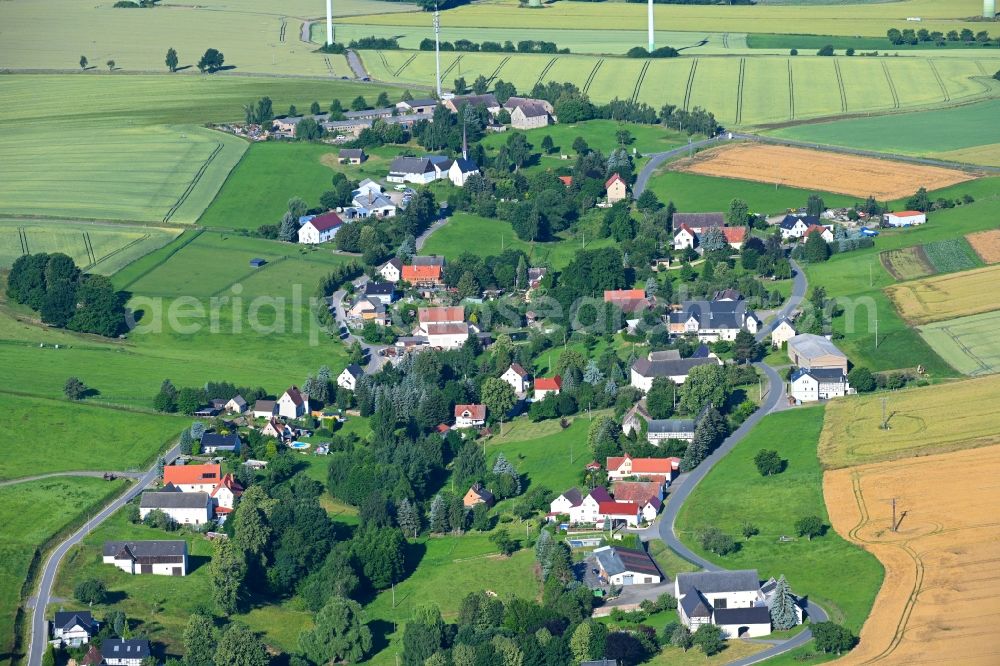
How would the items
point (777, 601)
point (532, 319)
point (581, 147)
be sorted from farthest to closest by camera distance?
point (581, 147) < point (532, 319) < point (777, 601)

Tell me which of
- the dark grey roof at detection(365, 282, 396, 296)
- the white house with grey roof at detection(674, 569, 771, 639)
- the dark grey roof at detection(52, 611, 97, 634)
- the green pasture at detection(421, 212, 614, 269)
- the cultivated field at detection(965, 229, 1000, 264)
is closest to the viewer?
the white house with grey roof at detection(674, 569, 771, 639)

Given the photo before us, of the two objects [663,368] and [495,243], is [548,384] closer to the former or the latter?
[663,368]

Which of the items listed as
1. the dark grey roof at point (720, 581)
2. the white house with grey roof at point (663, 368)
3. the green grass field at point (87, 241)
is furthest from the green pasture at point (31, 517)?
the green grass field at point (87, 241)

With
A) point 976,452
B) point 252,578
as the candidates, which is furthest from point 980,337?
point 252,578

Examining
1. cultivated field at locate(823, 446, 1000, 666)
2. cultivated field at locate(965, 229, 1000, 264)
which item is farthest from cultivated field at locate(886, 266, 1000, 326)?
cultivated field at locate(823, 446, 1000, 666)

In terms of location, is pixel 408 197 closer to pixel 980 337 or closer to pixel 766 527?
pixel 980 337

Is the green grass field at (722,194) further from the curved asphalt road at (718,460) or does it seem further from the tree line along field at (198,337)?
the tree line along field at (198,337)

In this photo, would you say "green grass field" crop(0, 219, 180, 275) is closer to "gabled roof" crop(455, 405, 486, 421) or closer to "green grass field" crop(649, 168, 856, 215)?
"gabled roof" crop(455, 405, 486, 421)
